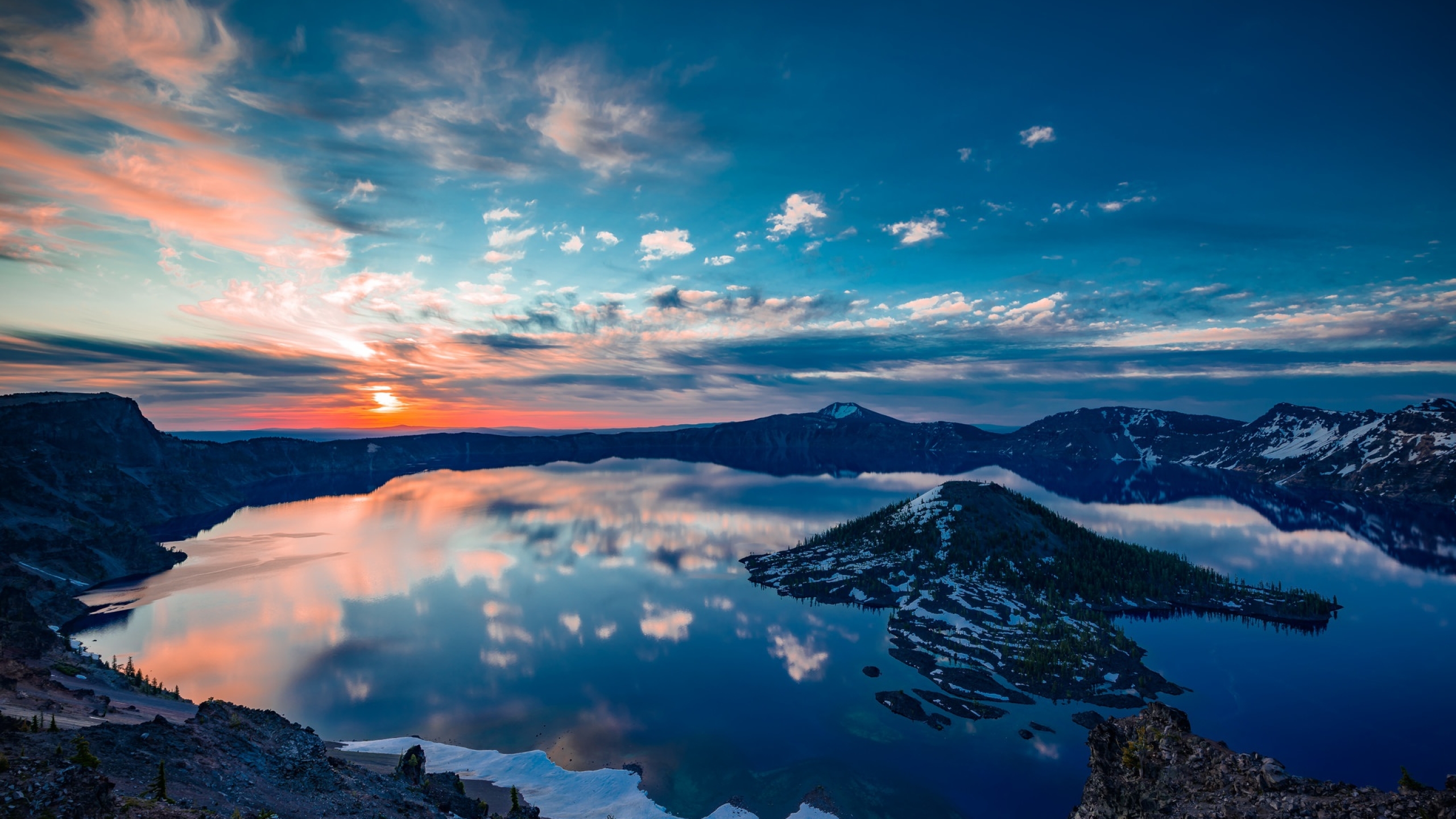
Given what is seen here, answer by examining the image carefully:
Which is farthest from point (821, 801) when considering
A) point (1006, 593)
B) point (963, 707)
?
point (1006, 593)

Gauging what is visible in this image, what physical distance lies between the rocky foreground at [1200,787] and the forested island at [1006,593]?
4512cm

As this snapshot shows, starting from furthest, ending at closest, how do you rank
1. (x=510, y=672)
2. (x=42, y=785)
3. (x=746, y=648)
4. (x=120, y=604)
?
(x=120, y=604) < (x=746, y=648) < (x=510, y=672) < (x=42, y=785)

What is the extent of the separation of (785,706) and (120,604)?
123m

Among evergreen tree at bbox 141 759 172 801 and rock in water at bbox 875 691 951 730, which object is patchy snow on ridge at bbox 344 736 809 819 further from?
evergreen tree at bbox 141 759 172 801

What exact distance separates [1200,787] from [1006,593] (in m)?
88.9

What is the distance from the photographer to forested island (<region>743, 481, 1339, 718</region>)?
237ft

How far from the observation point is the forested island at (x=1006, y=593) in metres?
72.1

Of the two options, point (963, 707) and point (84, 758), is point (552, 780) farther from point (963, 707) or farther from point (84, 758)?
point (963, 707)

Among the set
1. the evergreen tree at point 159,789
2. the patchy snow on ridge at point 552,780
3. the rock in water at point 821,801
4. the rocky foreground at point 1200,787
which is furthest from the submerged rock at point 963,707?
the evergreen tree at point 159,789

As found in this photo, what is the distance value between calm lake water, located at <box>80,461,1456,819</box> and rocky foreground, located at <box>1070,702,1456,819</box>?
29.6m

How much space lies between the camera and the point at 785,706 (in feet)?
221

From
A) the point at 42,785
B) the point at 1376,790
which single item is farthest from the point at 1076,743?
the point at 42,785

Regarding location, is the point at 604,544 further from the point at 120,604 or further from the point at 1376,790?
the point at 1376,790

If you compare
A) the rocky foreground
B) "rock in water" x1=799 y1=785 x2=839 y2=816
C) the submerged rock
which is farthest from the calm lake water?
the rocky foreground
